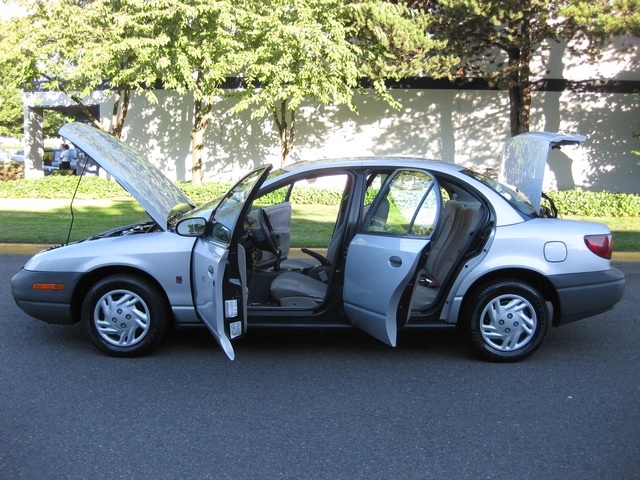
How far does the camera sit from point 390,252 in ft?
17.6

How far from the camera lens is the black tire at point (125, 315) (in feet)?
18.6

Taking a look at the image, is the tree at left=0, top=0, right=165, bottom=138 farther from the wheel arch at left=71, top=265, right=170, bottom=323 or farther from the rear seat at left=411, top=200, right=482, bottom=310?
the rear seat at left=411, top=200, right=482, bottom=310

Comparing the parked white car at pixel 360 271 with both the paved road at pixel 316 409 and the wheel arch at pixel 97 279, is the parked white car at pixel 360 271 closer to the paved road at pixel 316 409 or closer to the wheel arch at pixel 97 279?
the wheel arch at pixel 97 279

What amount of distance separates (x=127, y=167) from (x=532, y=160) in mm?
3332

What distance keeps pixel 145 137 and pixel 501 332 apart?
18.1m

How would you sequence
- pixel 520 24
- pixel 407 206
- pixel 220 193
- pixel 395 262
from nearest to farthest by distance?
pixel 395 262 < pixel 407 206 < pixel 520 24 < pixel 220 193

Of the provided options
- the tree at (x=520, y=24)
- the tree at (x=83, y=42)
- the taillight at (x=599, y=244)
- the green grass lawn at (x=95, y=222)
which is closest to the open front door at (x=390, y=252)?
the taillight at (x=599, y=244)

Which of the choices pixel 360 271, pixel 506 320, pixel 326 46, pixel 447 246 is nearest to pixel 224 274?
pixel 360 271

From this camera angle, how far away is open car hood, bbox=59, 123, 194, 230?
225 inches

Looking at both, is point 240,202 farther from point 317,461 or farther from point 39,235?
point 39,235

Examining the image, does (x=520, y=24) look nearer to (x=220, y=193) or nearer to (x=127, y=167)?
(x=220, y=193)

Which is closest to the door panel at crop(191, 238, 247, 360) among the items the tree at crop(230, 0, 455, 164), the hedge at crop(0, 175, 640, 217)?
the hedge at crop(0, 175, 640, 217)

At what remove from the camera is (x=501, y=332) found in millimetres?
5738

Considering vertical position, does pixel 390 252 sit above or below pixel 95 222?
above
